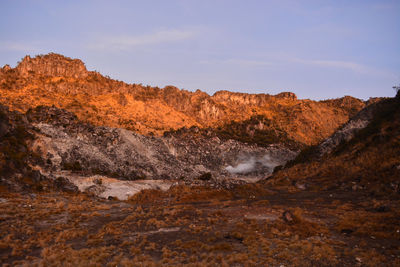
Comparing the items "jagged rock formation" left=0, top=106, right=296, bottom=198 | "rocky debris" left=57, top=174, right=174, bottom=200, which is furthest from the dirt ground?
"jagged rock formation" left=0, top=106, right=296, bottom=198

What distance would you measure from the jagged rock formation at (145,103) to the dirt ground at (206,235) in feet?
216

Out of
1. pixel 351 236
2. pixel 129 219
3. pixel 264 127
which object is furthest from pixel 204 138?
pixel 351 236

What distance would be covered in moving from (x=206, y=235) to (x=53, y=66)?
104 meters

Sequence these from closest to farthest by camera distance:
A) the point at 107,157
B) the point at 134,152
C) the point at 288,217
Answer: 1. the point at 288,217
2. the point at 107,157
3. the point at 134,152

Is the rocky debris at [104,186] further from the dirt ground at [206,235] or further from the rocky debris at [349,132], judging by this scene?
the rocky debris at [349,132]

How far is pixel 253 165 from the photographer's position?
86875 mm

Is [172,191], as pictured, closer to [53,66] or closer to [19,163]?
[19,163]

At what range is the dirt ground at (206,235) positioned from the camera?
1166cm

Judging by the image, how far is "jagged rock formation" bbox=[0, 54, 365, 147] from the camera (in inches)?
3447

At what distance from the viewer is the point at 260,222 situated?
17.9 meters

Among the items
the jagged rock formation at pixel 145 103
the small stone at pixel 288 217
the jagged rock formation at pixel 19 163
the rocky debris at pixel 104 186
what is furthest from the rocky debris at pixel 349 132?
the jagged rock formation at pixel 145 103

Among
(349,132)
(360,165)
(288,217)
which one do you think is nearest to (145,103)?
(349,132)

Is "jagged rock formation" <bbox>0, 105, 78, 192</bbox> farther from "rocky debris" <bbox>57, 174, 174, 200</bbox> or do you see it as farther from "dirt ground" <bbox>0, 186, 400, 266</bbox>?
"dirt ground" <bbox>0, 186, 400, 266</bbox>

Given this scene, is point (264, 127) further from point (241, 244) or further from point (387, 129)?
point (241, 244)
